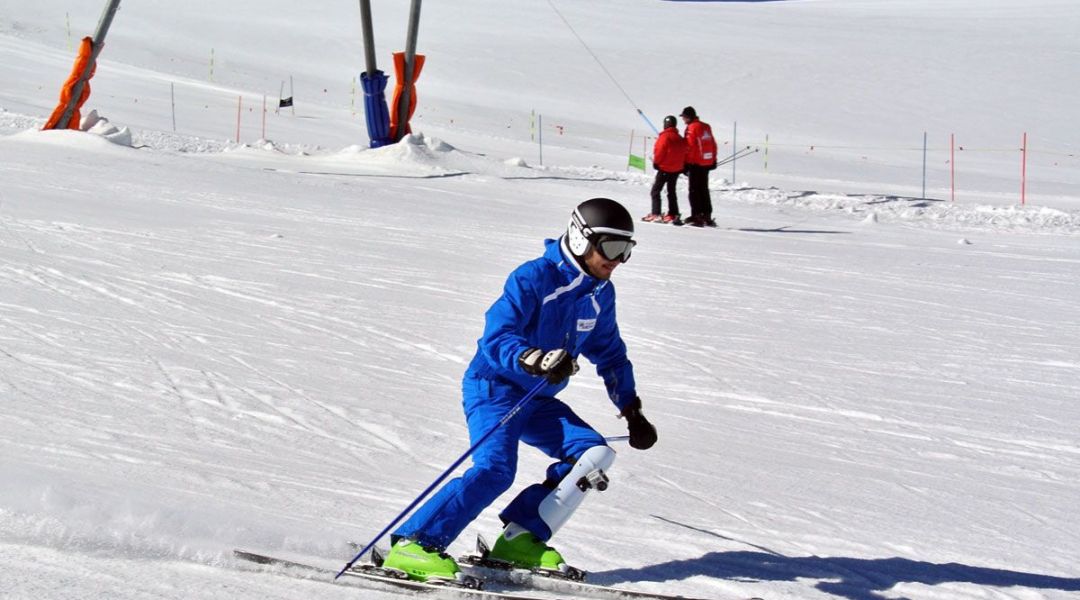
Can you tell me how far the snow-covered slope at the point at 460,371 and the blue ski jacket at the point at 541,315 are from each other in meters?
0.76

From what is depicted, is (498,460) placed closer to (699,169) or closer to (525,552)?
(525,552)

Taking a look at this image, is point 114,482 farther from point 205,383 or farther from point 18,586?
point 205,383

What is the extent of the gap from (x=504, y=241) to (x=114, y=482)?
8.91 meters

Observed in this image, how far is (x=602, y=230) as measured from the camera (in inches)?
154

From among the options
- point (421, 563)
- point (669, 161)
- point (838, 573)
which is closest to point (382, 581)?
point (421, 563)

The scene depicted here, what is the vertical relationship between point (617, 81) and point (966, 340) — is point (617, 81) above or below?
above

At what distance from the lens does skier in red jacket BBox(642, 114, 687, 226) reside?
53.7ft

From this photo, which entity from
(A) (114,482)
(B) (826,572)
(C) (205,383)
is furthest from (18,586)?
(C) (205,383)

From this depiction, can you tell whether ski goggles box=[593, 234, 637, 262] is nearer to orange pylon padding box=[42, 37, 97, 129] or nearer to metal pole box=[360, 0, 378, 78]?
metal pole box=[360, 0, 378, 78]

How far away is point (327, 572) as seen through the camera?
393 cm

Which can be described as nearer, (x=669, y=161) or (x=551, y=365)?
(x=551, y=365)

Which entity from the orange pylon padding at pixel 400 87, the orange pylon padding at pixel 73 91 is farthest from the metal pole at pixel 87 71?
the orange pylon padding at pixel 400 87

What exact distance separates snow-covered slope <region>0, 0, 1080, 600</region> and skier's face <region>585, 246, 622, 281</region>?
3.32 feet

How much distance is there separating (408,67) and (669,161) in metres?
6.25
